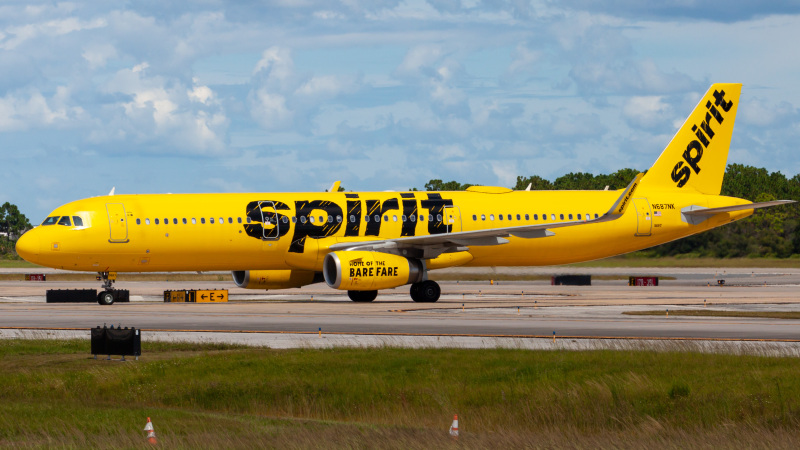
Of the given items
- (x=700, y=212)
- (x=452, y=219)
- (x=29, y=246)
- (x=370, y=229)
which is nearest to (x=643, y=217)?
(x=700, y=212)

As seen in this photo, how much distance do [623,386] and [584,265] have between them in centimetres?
6524

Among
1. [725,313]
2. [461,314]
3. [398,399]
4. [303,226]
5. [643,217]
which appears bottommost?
[398,399]

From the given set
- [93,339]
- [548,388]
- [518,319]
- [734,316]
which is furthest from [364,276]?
[548,388]

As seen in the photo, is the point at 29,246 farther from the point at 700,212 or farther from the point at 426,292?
the point at 700,212

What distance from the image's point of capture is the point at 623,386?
18.8 meters

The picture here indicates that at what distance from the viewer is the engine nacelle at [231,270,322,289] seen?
4728 cm

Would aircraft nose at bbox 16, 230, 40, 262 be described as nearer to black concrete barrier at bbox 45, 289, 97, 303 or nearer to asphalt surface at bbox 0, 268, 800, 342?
asphalt surface at bbox 0, 268, 800, 342

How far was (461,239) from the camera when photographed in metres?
44.0

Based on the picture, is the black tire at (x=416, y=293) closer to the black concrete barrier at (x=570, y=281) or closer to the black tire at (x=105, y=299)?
the black tire at (x=105, y=299)

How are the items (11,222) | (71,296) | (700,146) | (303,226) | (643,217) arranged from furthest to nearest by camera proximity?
(11,222) → (700,146) → (643,217) → (71,296) → (303,226)

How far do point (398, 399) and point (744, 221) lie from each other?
92977mm

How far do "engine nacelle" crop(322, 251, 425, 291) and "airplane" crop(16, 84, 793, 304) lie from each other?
0.05 meters

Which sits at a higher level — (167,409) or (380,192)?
(380,192)

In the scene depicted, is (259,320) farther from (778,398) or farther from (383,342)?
(778,398)
